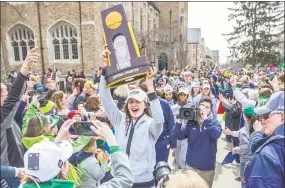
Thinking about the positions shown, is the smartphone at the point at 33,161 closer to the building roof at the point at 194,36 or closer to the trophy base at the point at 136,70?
the trophy base at the point at 136,70

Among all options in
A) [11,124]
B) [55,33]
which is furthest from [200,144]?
[55,33]

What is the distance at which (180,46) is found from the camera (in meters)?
35.1

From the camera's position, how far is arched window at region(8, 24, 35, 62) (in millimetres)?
22211

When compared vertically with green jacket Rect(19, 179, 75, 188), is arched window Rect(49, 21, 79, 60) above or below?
above

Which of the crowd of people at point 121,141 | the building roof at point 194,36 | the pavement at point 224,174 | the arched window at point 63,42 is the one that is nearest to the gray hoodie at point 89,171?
the crowd of people at point 121,141

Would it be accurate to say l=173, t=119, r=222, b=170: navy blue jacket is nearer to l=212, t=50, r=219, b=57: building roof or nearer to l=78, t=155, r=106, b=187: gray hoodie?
l=78, t=155, r=106, b=187: gray hoodie

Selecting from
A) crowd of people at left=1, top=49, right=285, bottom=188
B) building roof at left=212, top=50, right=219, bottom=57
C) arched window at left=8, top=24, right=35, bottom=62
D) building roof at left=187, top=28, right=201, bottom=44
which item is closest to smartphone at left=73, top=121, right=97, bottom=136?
crowd of people at left=1, top=49, right=285, bottom=188

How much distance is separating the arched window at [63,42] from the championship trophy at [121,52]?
19.5 m

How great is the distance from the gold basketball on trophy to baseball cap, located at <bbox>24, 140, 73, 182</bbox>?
5.03 ft

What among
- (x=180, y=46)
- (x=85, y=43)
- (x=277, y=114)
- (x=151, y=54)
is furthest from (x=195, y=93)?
(x=180, y=46)

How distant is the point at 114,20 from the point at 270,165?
2.00 metres

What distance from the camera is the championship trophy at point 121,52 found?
8.80ft

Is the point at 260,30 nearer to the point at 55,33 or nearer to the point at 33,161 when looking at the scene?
the point at 55,33

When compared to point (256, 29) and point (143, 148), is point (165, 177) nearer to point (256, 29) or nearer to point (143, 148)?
point (143, 148)
